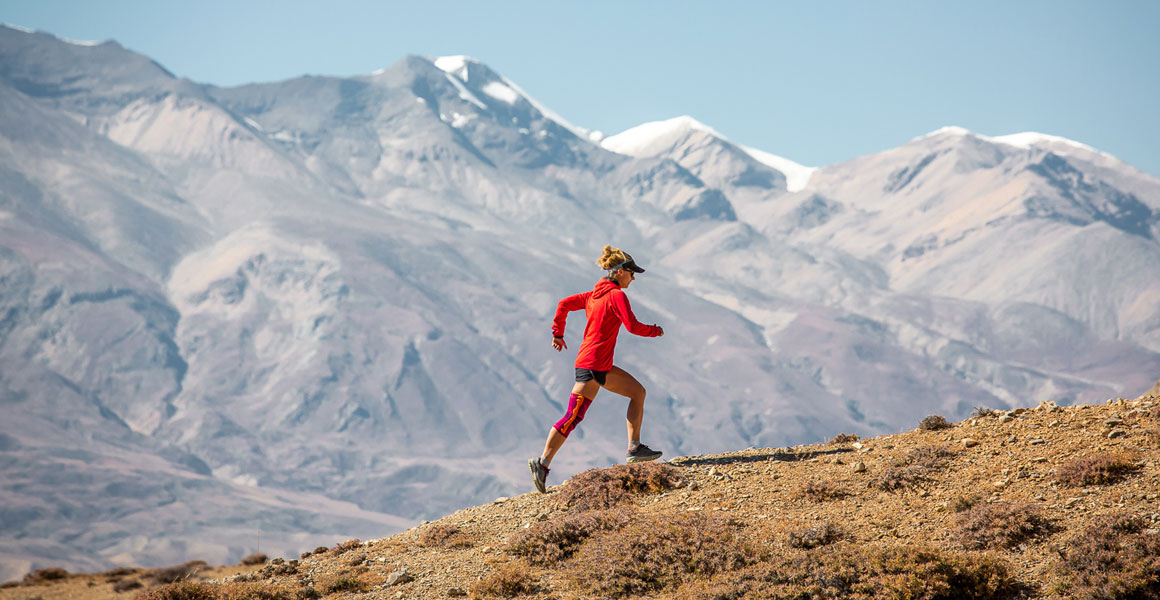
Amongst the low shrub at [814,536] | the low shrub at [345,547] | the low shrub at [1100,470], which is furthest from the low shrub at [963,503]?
the low shrub at [345,547]

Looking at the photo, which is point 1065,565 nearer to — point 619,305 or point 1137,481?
point 1137,481

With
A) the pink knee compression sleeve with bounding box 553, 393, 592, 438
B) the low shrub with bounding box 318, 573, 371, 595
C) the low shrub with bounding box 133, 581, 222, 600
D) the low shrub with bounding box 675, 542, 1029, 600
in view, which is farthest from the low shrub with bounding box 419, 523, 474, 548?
the low shrub with bounding box 675, 542, 1029, 600

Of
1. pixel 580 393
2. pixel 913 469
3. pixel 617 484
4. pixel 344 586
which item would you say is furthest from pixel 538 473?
pixel 913 469

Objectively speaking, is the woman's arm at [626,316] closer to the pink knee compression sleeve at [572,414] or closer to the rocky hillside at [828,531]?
the pink knee compression sleeve at [572,414]

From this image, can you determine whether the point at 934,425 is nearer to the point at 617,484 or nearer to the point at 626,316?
the point at 617,484

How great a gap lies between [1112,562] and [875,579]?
7.50ft

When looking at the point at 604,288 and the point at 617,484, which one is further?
the point at 604,288

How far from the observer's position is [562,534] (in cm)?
1271

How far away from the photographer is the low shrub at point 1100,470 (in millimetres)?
12461

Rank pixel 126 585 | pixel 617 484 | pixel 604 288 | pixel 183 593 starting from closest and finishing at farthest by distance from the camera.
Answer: pixel 183 593
pixel 617 484
pixel 604 288
pixel 126 585

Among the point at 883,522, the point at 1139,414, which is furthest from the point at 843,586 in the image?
the point at 1139,414

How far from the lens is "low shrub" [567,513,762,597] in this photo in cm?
1126

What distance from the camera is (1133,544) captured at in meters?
10.4

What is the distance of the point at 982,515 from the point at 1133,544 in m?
1.65
